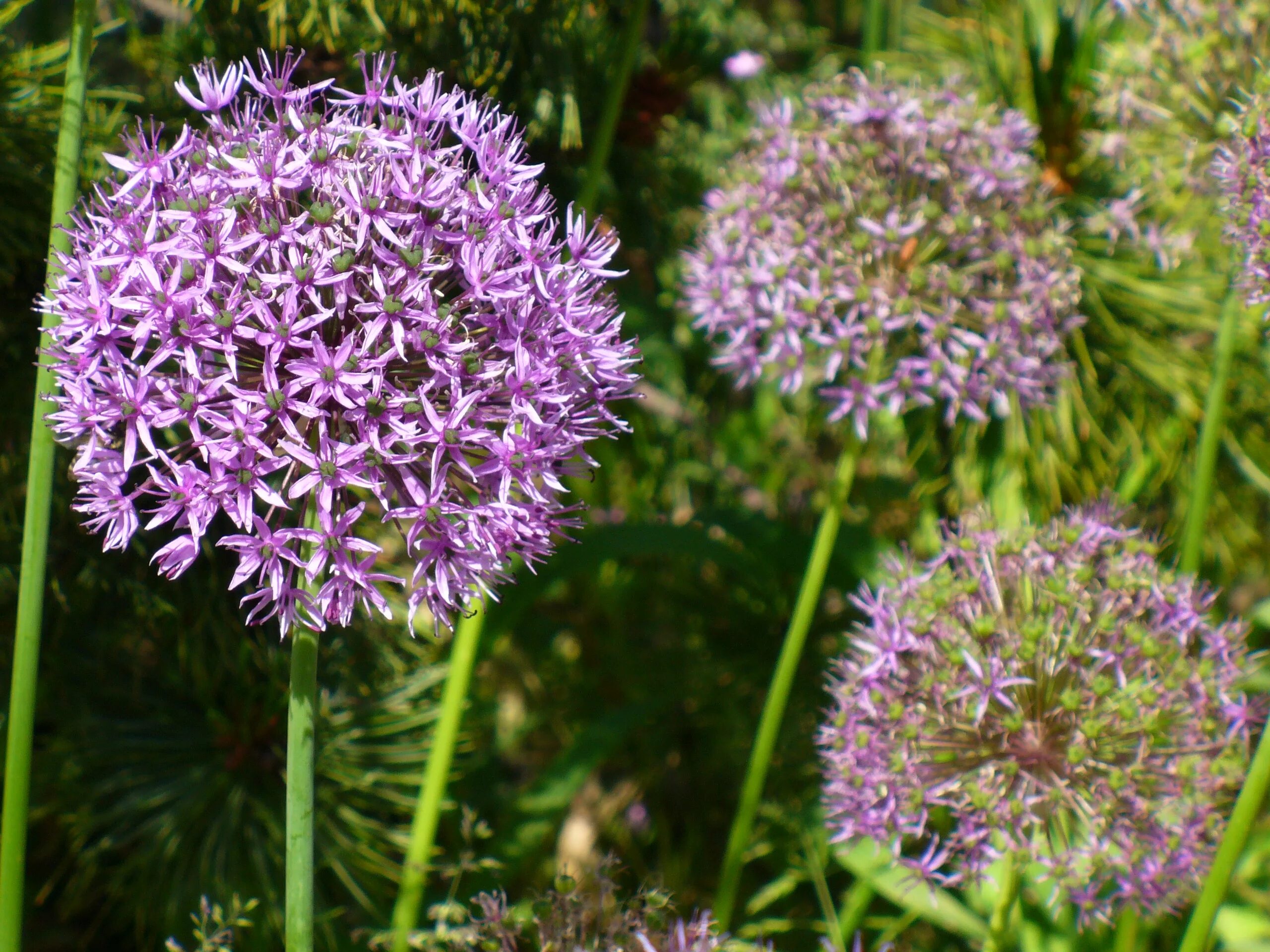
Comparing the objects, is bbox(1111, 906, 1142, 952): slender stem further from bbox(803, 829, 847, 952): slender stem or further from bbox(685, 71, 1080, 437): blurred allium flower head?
bbox(685, 71, 1080, 437): blurred allium flower head

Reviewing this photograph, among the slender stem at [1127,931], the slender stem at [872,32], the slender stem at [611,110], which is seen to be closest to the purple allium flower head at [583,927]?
the slender stem at [1127,931]

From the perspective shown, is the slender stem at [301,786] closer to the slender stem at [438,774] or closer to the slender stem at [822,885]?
the slender stem at [438,774]

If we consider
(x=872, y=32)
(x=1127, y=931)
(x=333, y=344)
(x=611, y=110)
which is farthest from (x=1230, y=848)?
(x=872, y=32)

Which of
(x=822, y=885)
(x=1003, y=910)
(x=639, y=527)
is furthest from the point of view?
(x=639, y=527)

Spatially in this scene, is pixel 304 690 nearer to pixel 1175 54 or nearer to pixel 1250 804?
pixel 1250 804

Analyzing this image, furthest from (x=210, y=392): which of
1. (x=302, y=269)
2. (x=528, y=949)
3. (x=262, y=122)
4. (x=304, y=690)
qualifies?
(x=528, y=949)

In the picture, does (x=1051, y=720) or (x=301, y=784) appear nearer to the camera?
(x=301, y=784)

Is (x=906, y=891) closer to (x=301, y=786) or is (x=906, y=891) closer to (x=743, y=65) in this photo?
(x=301, y=786)
